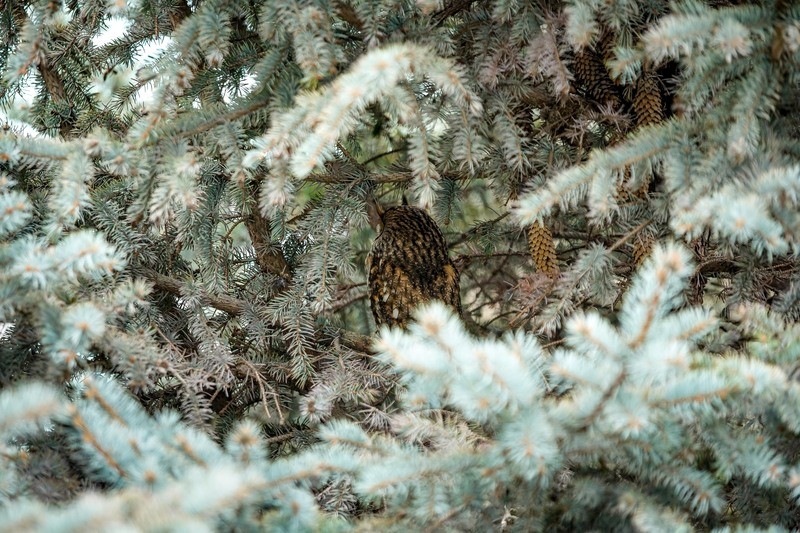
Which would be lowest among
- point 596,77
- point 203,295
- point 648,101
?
point 203,295

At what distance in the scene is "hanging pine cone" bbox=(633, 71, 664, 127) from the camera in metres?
2.17

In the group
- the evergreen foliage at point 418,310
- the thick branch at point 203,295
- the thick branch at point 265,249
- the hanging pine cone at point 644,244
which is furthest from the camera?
the thick branch at point 265,249

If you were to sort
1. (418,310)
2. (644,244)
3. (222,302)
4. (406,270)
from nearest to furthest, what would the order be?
(418,310) → (644,244) → (222,302) → (406,270)

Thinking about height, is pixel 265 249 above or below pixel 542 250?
above

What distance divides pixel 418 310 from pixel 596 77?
1.03m

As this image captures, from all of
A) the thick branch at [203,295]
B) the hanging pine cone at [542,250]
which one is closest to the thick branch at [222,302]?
the thick branch at [203,295]

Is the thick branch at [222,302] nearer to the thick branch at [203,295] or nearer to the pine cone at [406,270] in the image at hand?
the thick branch at [203,295]

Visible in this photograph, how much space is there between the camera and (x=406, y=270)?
105 inches

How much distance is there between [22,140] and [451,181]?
1621mm

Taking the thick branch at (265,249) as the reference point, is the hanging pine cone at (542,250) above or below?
below

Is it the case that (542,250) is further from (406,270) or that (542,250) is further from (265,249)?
(265,249)

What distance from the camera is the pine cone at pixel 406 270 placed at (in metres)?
2.64

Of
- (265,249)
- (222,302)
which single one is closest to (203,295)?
(222,302)

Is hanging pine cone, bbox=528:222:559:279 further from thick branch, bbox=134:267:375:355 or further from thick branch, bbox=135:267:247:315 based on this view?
thick branch, bbox=135:267:247:315
